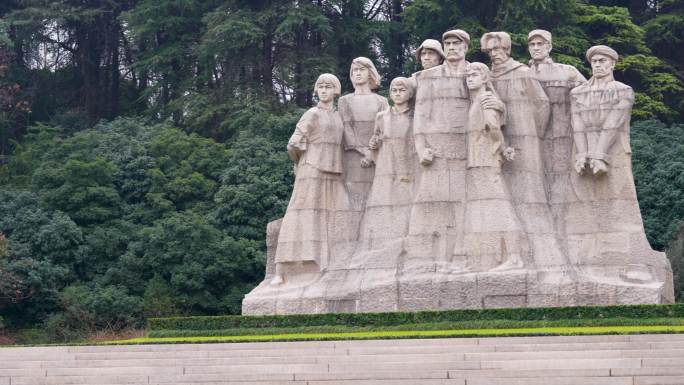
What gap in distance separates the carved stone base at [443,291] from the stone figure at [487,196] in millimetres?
412

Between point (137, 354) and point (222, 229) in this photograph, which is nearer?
point (137, 354)

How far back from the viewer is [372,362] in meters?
22.4

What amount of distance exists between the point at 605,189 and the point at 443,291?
3.58 meters

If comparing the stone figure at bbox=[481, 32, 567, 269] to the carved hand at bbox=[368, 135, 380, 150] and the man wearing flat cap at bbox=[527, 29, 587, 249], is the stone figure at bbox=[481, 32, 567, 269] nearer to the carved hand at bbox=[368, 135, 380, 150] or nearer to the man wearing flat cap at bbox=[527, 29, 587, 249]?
the man wearing flat cap at bbox=[527, 29, 587, 249]

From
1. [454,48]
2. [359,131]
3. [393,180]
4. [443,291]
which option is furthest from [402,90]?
[443,291]

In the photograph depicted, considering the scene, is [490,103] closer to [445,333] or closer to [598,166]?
[598,166]

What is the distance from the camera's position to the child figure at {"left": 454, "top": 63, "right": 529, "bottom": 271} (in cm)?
2770

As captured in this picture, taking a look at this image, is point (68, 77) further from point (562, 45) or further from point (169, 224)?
point (562, 45)

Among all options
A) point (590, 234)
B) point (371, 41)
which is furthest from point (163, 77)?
point (590, 234)

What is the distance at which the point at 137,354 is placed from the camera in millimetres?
23984

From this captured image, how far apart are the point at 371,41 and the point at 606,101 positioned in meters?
20.9

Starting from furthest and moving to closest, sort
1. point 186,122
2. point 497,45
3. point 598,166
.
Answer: point 186,122, point 497,45, point 598,166

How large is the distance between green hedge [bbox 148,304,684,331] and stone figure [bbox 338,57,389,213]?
338 centimetres

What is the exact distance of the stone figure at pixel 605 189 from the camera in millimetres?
27531
